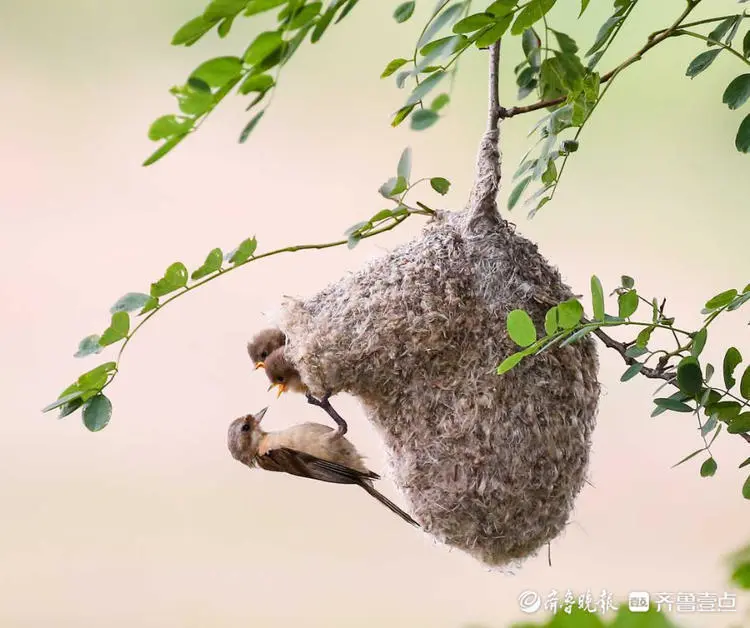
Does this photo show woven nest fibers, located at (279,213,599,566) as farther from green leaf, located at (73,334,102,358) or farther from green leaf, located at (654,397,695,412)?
green leaf, located at (73,334,102,358)

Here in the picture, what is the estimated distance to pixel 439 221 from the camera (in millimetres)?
1313

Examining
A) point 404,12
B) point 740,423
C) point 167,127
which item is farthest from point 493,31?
point 740,423

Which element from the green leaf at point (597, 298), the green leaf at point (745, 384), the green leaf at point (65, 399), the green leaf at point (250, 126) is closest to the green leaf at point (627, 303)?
the green leaf at point (597, 298)

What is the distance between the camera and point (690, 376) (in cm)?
110

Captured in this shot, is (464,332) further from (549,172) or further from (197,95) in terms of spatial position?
(197,95)

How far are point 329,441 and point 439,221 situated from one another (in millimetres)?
384

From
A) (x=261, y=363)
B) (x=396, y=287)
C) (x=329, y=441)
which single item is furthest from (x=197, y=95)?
(x=329, y=441)

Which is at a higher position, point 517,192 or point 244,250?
point 517,192

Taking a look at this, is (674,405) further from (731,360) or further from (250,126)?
(250,126)

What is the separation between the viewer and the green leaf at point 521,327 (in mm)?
990

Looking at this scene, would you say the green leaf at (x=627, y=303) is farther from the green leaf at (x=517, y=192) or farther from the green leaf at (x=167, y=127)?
A: the green leaf at (x=167, y=127)

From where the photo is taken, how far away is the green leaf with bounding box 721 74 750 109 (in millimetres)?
1158

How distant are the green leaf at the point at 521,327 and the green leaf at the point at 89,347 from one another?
49 centimetres

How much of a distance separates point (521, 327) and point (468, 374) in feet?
0.74
